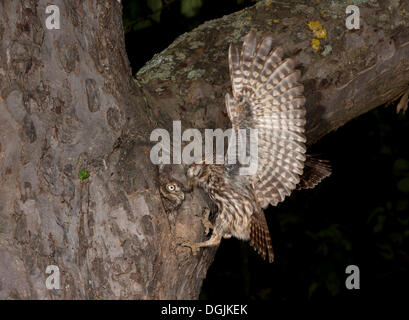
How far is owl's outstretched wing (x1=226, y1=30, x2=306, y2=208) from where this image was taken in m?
2.44

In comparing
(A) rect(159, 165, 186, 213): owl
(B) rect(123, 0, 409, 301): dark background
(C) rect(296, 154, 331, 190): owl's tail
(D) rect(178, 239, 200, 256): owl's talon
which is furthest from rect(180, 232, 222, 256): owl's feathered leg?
(B) rect(123, 0, 409, 301): dark background

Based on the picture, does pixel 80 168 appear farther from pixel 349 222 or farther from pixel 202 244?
pixel 349 222

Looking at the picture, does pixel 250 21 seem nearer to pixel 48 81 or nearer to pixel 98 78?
pixel 98 78

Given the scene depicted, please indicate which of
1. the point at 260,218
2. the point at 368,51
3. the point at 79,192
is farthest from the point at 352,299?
the point at 79,192

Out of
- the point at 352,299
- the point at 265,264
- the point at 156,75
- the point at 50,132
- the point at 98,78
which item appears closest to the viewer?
the point at 50,132

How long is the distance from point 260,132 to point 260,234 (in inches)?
33.1

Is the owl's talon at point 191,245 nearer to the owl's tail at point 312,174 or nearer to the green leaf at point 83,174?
the green leaf at point 83,174

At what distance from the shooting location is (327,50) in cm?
265

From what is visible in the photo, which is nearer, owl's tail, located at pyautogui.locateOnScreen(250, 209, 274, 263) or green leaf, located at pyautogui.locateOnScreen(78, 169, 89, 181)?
green leaf, located at pyautogui.locateOnScreen(78, 169, 89, 181)

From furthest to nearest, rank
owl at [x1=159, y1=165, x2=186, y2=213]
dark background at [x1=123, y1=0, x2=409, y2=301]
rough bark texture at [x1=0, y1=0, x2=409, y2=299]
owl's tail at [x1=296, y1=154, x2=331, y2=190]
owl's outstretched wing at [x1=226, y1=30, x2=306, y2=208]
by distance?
dark background at [x1=123, y1=0, x2=409, y2=301]
owl's tail at [x1=296, y1=154, x2=331, y2=190]
owl's outstretched wing at [x1=226, y1=30, x2=306, y2=208]
owl at [x1=159, y1=165, x2=186, y2=213]
rough bark texture at [x1=0, y1=0, x2=409, y2=299]

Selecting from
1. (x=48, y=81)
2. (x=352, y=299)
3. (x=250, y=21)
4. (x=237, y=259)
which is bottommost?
(x=352, y=299)

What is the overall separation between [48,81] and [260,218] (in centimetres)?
151

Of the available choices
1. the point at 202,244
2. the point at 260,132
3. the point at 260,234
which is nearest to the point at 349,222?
the point at 260,234

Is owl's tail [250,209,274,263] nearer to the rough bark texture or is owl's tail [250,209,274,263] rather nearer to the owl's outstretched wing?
the owl's outstretched wing
